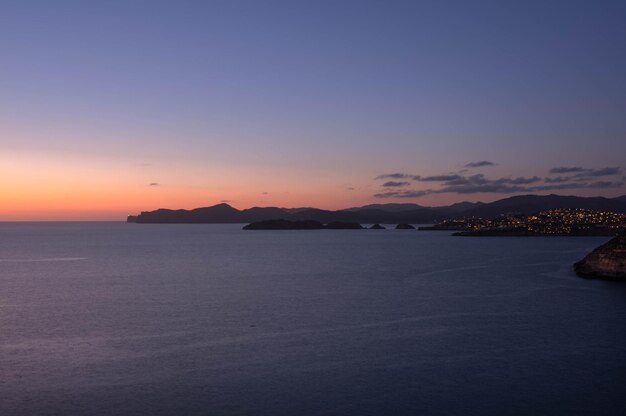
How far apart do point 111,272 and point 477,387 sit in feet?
205

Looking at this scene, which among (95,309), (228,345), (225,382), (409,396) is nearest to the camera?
(409,396)

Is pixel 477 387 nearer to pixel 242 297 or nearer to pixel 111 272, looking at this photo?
pixel 242 297

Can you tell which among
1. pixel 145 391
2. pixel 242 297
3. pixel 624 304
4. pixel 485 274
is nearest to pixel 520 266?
pixel 485 274

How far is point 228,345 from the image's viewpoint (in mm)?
30656

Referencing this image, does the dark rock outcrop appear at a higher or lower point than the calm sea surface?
higher

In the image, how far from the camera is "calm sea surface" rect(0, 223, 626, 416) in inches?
849

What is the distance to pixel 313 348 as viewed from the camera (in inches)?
1182

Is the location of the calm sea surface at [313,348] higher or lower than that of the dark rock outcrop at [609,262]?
lower

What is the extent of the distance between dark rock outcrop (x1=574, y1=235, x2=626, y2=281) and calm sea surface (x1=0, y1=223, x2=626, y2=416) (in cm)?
298

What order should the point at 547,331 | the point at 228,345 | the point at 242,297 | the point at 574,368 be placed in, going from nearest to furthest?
the point at 574,368 < the point at 228,345 < the point at 547,331 < the point at 242,297

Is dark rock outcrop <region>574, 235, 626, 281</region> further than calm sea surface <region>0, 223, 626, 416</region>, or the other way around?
dark rock outcrop <region>574, 235, 626, 281</region>

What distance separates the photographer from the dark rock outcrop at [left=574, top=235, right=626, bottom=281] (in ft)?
196

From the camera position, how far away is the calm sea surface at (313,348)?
21.6m

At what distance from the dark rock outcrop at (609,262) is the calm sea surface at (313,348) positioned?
2976mm
